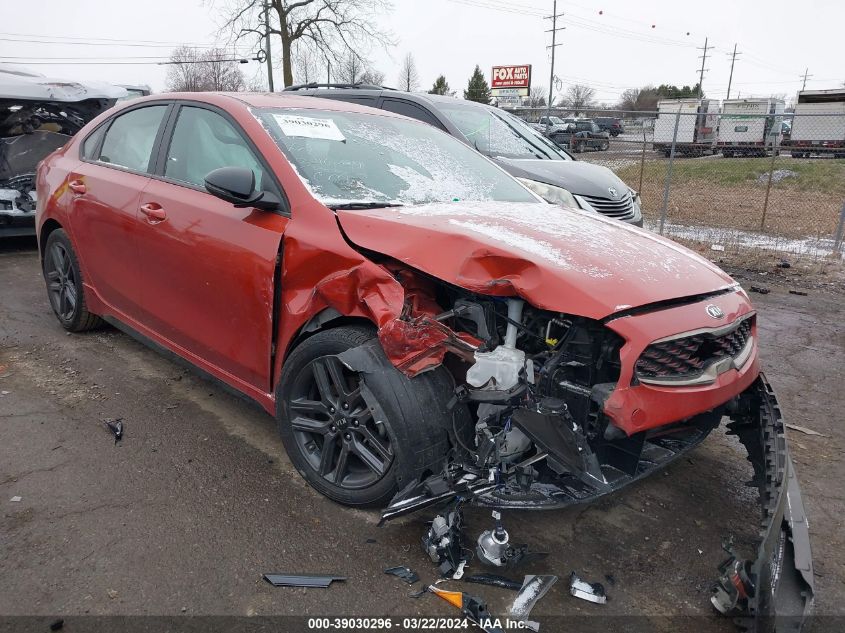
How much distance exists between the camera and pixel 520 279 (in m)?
2.29

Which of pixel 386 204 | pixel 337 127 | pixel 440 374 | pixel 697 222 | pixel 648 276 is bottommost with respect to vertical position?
pixel 697 222

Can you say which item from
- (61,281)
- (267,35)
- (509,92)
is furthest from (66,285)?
(509,92)

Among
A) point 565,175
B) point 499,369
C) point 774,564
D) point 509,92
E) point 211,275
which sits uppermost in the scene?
point 509,92

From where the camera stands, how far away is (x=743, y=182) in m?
16.3

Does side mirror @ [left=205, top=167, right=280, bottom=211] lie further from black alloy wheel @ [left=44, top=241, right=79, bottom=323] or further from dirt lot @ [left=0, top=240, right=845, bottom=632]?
black alloy wheel @ [left=44, top=241, right=79, bottom=323]

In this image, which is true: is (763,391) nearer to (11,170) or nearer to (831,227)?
(11,170)

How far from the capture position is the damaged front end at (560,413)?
2219 mm

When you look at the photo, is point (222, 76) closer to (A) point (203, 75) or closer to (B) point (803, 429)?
(A) point (203, 75)

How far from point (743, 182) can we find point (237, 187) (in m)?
16.6

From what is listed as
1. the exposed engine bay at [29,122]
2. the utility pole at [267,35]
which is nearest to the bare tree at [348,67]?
the utility pole at [267,35]

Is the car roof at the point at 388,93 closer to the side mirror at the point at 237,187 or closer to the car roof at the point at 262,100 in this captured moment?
the car roof at the point at 262,100

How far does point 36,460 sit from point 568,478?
98.6 inches

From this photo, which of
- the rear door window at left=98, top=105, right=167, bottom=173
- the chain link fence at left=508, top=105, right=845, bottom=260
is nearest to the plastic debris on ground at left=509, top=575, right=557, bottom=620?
the rear door window at left=98, top=105, right=167, bottom=173

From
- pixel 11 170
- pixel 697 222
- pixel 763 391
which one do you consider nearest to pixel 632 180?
pixel 697 222
